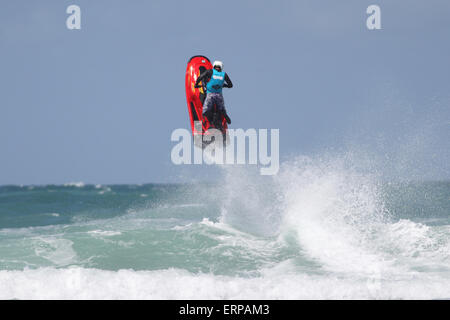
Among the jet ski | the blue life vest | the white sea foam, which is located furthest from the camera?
the jet ski

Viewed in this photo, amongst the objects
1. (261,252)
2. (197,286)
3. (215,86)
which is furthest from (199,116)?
(197,286)

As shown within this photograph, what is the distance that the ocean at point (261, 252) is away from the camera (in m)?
7.42

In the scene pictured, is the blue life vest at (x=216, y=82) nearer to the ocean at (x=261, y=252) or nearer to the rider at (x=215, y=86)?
the rider at (x=215, y=86)

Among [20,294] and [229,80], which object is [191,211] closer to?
[229,80]

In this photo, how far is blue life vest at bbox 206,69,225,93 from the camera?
11984 mm

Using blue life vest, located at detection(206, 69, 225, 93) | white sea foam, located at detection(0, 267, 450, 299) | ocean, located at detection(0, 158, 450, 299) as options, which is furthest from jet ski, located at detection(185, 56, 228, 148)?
white sea foam, located at detection(0, 267, 450, 299)

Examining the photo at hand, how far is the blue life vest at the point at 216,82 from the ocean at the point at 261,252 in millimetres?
2749

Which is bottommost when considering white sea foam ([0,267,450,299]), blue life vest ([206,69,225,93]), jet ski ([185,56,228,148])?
white sea foam ([0,267,450,299])

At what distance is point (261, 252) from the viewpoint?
31.9 feet

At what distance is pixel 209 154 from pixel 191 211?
482 cm

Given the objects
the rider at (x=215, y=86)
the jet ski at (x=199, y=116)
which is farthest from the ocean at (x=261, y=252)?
the rider at (x=215, y=86)

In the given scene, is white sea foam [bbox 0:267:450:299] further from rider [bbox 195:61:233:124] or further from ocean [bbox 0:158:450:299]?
rider [bbox 195:61:233:124]

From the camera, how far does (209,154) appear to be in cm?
1276
